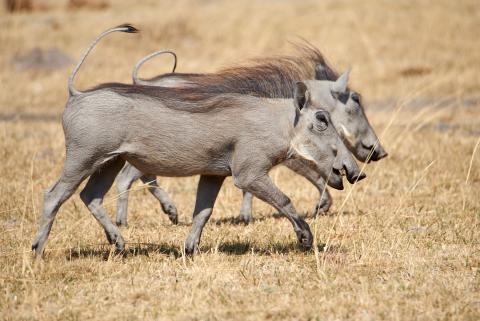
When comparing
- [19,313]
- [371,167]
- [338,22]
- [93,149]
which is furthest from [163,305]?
[338,22]

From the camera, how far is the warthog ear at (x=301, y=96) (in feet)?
16.6

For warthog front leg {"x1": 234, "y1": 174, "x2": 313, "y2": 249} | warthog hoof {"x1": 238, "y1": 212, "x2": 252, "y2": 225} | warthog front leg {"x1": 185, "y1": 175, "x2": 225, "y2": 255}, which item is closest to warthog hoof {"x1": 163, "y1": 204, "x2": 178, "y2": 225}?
warthog hoof {"x1": 238, "y1": 212, "x2": 252, "y2": 225}

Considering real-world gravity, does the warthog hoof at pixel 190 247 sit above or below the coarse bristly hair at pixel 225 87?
below

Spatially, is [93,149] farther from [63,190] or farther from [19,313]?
[19,313]

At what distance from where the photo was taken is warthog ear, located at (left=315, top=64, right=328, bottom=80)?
6.86 metres

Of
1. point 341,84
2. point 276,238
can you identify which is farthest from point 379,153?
point 276,238

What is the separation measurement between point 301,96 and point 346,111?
1.67 metres

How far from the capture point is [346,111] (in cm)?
671

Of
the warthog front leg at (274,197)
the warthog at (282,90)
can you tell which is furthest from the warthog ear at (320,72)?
the warthog front leg at (274,197)

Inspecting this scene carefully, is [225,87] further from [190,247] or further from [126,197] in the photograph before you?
[126,197]

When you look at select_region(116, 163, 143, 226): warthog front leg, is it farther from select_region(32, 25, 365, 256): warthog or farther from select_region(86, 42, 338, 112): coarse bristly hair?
select_region(32, 25, 365, 256): warthog

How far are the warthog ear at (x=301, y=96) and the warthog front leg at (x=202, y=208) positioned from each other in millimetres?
686

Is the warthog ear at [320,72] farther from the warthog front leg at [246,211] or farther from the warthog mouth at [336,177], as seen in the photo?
the warthog mouth at [336,177]

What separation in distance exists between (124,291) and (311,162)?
152cm
